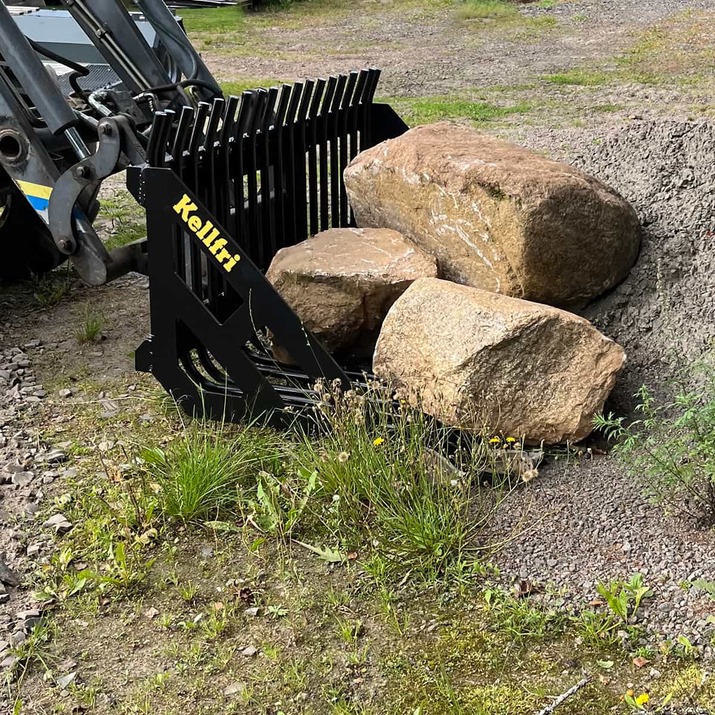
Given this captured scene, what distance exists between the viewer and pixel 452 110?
9.91 m

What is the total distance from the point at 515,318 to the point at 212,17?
15274mm

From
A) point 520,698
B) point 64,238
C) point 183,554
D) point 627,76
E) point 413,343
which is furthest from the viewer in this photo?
point 627,76

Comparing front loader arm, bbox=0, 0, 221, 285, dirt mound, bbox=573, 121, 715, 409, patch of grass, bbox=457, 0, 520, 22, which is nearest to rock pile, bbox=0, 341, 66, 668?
front loader arm, bbox=0, 0, 221, 285

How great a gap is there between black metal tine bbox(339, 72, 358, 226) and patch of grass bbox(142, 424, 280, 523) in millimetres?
1859

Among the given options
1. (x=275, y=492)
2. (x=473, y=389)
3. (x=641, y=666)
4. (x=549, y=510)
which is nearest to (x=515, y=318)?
(x=473, y=389)

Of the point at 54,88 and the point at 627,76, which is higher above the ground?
the point at 54,88

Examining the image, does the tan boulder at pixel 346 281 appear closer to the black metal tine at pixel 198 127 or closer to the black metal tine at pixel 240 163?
the black metal tine at pixel 240 163

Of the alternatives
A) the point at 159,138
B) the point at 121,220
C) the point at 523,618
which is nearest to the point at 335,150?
the point at 159,138

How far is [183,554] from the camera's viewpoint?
11.8 feet

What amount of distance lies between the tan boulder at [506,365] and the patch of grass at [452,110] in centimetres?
566

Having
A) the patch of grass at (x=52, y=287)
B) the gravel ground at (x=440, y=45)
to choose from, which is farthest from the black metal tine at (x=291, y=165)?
the gravel ground at (x=440, y=45)

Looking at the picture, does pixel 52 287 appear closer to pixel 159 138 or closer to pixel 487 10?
pixel 159 138

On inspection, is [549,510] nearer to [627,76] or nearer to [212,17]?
[627,76]

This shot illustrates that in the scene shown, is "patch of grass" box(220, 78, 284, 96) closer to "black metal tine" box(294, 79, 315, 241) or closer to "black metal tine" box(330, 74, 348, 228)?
"black metal tine" box(330, 74, 348, 228)
